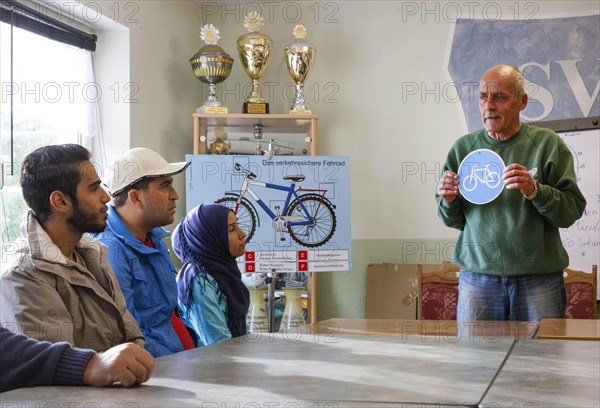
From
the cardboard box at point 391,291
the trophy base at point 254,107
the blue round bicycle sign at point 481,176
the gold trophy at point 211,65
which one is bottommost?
the cardboard box at point 391,291

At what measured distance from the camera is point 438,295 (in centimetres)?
474

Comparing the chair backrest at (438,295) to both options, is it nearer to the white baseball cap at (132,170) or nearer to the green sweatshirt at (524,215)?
the green sweatshirt at (524,215)

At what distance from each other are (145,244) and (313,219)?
2.23 metres

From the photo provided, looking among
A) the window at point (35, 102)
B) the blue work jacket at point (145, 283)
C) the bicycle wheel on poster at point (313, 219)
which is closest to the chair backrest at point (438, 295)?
the bicycle wheel on poster at point (313, 219)

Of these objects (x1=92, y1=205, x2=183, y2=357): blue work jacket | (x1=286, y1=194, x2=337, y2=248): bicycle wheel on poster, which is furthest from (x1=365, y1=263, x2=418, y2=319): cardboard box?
(x1=92, y1=205, x2=183, y2=357): blue work jacket

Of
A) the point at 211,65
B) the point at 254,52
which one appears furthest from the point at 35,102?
the point at 254,52

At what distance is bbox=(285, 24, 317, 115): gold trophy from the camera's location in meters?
5.23

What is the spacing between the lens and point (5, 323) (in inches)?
71.9

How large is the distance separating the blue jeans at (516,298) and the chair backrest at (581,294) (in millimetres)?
1420

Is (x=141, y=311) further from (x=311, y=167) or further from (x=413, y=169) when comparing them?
(x=413, y=169)

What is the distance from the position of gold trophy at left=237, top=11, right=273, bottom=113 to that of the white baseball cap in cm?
227

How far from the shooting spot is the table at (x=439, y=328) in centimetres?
248

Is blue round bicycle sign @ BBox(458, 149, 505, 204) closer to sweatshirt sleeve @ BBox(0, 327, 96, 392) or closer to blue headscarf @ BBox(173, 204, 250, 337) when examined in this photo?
blue headscarf @ BBox(173, 204, 250, 337)

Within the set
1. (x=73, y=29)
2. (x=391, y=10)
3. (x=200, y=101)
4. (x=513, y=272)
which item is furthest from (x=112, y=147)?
(x=513, y=272)
